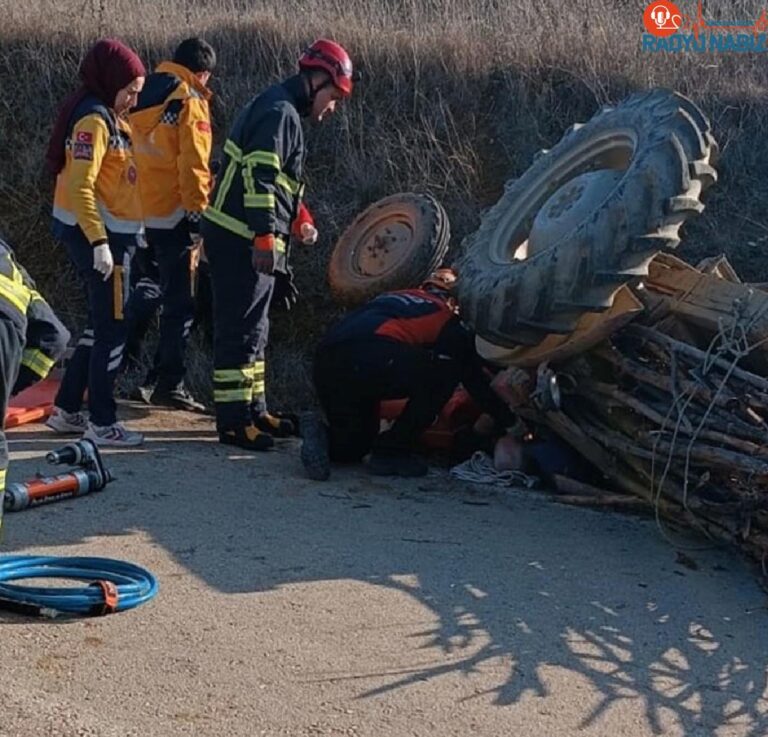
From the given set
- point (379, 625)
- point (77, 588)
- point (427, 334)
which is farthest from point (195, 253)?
point (379, 625)

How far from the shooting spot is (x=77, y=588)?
431cm

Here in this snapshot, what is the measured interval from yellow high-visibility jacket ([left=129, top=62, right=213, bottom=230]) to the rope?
2.30 m

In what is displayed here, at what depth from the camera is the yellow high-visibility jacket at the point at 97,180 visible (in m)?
6.49

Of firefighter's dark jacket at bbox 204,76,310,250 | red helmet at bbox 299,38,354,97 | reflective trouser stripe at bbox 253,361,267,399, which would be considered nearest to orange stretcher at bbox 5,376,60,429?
reflective trouser stripe at bbox 253,361,267,399

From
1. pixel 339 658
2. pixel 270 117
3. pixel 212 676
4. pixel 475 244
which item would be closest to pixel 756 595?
pixel 339 658

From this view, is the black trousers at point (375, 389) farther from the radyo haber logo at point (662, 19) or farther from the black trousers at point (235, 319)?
the radyo haber logo at point (662, 19)

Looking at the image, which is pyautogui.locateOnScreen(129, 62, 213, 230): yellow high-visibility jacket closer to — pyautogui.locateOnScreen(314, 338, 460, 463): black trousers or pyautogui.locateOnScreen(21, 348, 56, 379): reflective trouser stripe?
pyautogui.locateOnScreen(314, 338, 460, 463): black trousers

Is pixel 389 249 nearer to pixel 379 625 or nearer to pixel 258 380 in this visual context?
pixel 258 380

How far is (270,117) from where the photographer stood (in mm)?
6656

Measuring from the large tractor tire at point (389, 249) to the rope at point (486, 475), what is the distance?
1776 mm

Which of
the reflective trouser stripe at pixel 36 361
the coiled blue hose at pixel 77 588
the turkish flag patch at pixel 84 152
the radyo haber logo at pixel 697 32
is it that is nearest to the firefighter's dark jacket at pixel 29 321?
the reflective trouser stripe at pixel 36 361

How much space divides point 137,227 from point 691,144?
113 inches

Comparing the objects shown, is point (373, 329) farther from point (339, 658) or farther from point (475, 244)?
point (339, 658)

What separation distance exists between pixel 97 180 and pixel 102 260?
51 centimetres
